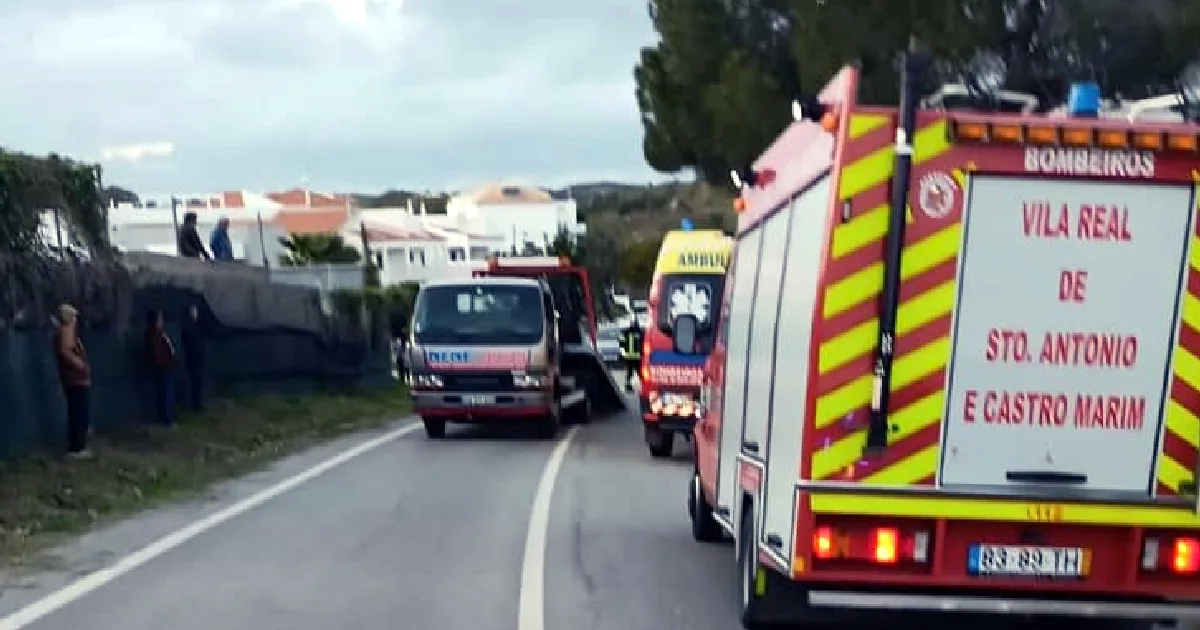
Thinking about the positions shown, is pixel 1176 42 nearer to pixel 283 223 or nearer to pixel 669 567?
pixel 669 567

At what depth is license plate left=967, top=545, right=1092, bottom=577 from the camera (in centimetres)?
806

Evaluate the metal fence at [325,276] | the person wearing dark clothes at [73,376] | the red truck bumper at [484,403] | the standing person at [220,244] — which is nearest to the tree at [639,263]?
the metal fence at [325,276]

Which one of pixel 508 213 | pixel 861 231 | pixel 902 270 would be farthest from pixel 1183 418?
pixel 508 213

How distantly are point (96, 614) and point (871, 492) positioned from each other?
4869mm

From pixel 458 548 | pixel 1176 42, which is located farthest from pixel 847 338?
pixel 1176 42

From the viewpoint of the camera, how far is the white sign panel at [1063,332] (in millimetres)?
7891

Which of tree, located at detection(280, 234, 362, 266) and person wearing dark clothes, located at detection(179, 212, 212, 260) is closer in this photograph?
person wearing dark clothes, located at detection(179, 212, 212, 260)

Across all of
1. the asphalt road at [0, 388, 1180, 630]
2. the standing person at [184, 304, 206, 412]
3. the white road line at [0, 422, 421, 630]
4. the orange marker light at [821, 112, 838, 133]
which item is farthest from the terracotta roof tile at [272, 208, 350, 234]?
the orange marker light at [821, 112, 838, 133]

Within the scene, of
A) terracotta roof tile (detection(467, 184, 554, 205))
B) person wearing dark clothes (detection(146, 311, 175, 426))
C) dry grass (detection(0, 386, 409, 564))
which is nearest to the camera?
dry grass (detection(0, 386, 409, 564))

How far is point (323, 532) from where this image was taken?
14.0 metres

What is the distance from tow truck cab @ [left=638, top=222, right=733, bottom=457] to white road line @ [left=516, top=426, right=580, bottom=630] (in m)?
1.85

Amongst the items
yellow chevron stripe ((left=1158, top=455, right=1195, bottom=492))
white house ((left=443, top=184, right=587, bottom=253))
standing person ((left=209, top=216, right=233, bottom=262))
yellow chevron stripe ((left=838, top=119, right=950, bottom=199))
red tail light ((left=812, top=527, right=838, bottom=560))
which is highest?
yellow chevron stripe ((left=838, top=119, right=950, bottom=199))

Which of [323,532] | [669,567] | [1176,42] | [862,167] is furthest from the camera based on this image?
[1176,42]

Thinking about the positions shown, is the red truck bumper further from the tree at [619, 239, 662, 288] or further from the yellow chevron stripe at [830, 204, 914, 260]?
the tree at [619, 239, 662, 288]
